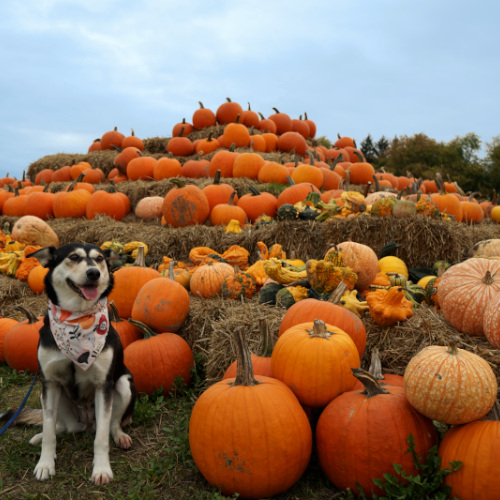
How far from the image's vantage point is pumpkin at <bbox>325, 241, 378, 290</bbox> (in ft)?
12.3

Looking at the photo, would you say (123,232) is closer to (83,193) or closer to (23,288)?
(23,288)

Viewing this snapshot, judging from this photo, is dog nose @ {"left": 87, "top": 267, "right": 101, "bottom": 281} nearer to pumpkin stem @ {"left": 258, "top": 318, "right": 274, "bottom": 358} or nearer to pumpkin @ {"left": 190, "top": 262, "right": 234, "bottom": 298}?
pumpkin stem @ {"left": 258, "top": 318, "right": 274, "bottom": 358}

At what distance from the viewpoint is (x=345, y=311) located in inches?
113

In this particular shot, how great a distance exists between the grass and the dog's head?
0.95 metres

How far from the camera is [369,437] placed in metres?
2.08

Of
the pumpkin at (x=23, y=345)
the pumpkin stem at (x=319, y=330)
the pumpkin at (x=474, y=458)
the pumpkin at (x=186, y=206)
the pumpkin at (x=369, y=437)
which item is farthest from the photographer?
the pumpkin at (x=186, y=206)

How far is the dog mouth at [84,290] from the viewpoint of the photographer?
2.39 m

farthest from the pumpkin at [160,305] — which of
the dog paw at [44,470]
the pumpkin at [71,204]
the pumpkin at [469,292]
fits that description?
the pumpkin at [71,204]

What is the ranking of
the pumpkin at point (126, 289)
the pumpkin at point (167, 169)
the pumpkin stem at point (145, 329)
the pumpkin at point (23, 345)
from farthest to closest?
the pumpkin at point (167, 169) < the pumpkin at point (126, 289) < the pumpkin at point (23, 345) < the pumpkin stem at point (145, 329)

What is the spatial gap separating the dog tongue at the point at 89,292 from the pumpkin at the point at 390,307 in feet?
6.19

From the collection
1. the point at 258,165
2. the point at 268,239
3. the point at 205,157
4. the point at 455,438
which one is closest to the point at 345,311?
the point at 455,438

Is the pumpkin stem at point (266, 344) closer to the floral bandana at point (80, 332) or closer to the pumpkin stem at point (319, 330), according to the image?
the pumpkin stem at point (319, 330)

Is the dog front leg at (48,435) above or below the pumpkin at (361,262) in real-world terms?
below

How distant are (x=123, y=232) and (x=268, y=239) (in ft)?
7.58
